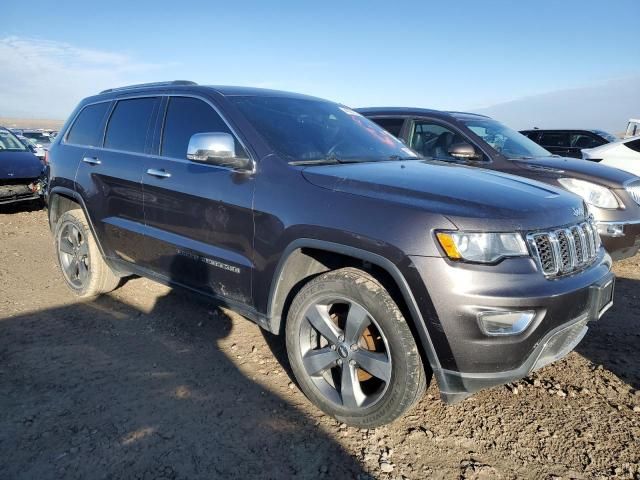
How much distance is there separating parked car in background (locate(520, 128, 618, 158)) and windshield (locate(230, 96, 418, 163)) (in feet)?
28.7

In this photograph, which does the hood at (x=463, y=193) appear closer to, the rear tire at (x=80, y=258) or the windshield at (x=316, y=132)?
the windshield at (x=316, y=132)

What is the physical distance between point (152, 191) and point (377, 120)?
12.1 ft

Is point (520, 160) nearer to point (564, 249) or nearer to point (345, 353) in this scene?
point (564, 249)

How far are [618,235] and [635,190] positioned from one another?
0.72 m

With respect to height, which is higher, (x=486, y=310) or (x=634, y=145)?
(x=634, y=145)

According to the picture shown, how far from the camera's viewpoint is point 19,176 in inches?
339

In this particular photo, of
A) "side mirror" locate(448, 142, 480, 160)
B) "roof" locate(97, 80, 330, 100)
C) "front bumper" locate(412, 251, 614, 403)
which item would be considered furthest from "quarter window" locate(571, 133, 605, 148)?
"front bumper" locate(412, 251, 614, 403)

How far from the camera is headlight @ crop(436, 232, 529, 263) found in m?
2.11

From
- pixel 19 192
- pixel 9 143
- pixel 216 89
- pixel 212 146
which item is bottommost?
pixel 19 192

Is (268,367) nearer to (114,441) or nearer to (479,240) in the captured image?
(114,441)

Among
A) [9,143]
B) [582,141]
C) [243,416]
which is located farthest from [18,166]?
[582,141]

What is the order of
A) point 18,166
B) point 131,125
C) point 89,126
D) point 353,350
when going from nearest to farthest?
1. point 353,350
2. point 131,125
3. point 89,126
4. point 18,166

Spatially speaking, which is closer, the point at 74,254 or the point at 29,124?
A: the point at 74,254

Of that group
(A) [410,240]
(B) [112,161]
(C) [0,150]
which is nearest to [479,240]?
(A) [410,240]
